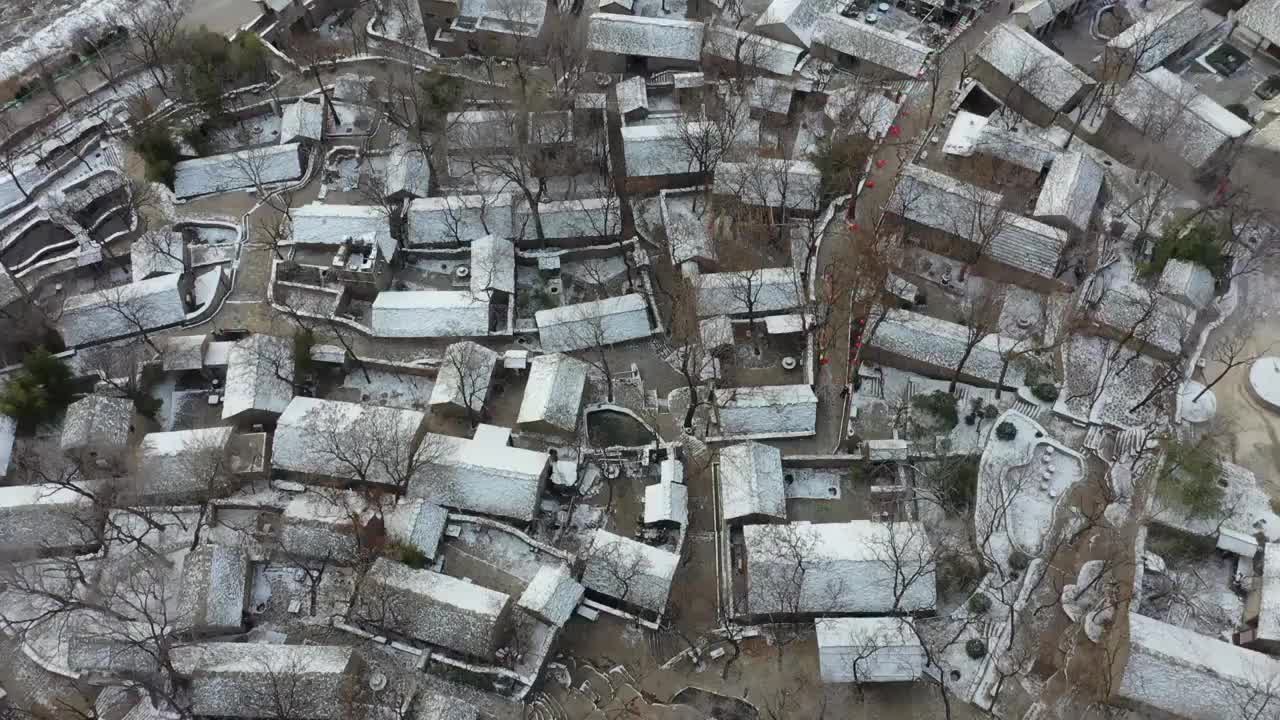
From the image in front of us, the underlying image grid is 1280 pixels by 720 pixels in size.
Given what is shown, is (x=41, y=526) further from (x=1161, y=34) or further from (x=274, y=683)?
(x=1161, y=34)

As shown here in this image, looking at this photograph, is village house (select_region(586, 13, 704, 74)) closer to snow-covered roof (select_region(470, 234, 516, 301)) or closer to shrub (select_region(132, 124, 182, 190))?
snow-covered roof (select_region(470, 234, 516, 301))

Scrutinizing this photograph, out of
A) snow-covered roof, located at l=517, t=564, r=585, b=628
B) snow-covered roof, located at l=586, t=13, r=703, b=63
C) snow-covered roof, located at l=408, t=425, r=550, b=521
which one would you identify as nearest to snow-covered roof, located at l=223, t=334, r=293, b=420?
snow-covered roof, located at l=408, t=425, r=550, b=521

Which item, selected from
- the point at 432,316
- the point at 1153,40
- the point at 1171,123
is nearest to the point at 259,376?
the point at 432,316

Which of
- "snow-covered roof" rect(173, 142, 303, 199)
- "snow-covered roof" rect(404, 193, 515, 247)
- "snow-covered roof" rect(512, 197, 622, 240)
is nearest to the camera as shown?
"snow-covered roof" rect(404, 193, 515, 247)

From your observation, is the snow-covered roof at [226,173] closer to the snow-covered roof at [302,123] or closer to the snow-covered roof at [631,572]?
the snow-covered roof at [302,123]

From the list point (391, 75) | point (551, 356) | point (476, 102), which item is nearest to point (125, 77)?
point (391, 75)
